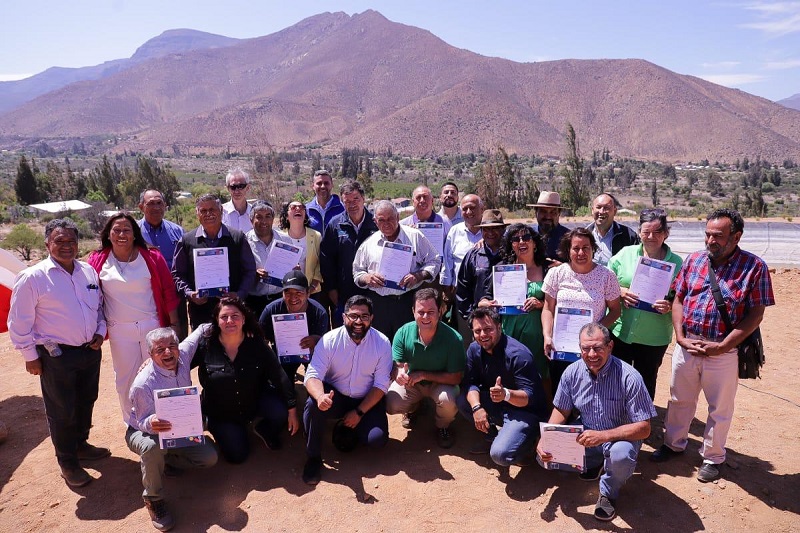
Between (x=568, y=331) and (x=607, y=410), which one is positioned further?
(x=568, y=331)

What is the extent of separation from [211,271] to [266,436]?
1.70 meters

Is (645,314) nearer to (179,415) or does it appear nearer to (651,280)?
(651,280)

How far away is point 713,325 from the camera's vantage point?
13.9 ft

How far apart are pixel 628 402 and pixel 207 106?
687 feet

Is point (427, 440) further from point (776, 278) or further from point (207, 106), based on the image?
point (207, 106)

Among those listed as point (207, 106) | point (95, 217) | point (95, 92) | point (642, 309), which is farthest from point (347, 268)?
point (95, 92)

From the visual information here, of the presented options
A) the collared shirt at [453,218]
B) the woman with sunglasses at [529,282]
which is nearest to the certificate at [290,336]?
the woman with sunglasses at [529,282]

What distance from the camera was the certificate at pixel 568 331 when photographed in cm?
451

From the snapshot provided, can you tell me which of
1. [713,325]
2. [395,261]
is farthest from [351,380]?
[713,325]

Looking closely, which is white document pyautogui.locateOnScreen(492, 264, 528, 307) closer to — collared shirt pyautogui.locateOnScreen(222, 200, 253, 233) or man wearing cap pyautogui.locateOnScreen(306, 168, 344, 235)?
man wearing cap pyautogui.locateOnScreen(306, 168, 344, 235)

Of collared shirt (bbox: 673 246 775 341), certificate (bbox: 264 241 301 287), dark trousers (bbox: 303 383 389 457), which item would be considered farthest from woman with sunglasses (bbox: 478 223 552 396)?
certificate (bbox: 264 241 301 287)

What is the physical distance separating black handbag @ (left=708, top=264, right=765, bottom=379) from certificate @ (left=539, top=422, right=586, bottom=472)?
1.50 m

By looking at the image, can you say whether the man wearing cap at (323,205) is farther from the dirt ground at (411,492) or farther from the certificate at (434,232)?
the dirt ground at (411,492)

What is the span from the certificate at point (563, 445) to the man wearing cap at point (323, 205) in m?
4.09
